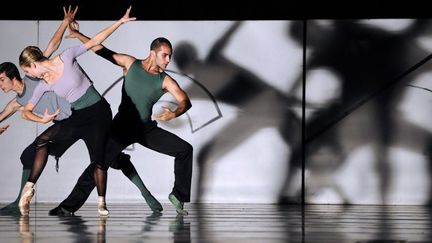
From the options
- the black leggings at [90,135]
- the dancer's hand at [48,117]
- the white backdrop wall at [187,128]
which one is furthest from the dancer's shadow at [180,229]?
the white backdrop wall at [187,128]

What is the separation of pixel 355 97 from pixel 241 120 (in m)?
1.19

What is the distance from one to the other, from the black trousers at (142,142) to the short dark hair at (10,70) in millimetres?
1276

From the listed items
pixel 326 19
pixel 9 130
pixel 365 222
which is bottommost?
pixel 365 222

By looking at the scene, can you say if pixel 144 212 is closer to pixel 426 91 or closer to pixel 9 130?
pixel 9 130

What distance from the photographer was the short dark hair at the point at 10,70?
11.0 meters

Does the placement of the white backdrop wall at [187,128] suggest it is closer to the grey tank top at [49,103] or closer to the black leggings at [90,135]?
the grey tank top at [49,103]

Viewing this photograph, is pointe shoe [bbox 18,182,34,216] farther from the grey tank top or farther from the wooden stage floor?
the grey tank top

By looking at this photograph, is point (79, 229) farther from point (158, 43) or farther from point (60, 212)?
point (158, 43)

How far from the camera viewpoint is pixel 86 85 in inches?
380

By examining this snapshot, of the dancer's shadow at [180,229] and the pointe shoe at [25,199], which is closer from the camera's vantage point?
the dancer's shadow at [180,229]

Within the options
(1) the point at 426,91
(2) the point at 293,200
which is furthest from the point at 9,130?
(1) the point at 426,91

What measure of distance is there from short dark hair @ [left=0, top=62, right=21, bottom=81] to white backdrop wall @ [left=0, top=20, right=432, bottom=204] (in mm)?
226

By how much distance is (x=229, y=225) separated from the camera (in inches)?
321

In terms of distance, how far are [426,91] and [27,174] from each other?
411cm
